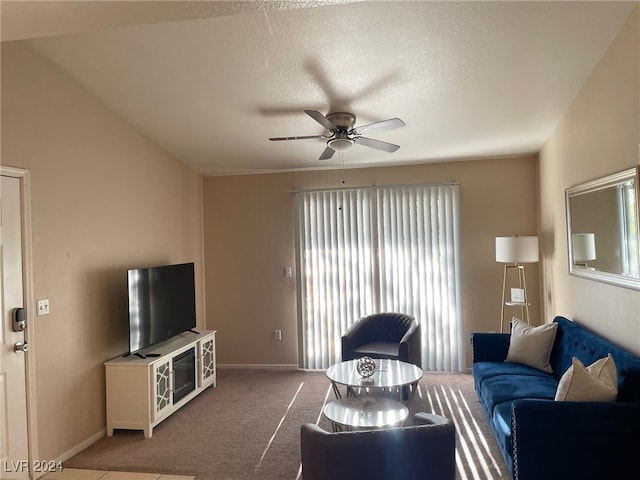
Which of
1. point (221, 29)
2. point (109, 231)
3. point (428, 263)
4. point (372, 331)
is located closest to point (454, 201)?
point (428, 263)

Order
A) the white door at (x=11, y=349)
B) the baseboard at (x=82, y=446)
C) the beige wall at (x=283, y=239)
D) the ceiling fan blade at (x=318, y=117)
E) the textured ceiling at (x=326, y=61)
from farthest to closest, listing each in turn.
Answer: the beige wall at (x=283, y=239) → the baseboard at (x=82, y=446) → the ceiling fan blade at (x=318, y=117) → the white door at (x=11, y=349) → the textured ceiling at (x=326, y=61)

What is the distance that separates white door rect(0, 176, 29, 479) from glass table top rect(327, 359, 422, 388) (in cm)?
227

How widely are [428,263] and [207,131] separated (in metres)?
3.05

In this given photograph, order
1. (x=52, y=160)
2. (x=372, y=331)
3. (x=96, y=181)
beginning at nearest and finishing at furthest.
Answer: (x=52, y=160) < (x=96, y=181) < (x=372, y=331)

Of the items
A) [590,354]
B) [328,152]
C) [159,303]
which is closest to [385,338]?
[590,354]

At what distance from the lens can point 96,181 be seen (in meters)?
3.52

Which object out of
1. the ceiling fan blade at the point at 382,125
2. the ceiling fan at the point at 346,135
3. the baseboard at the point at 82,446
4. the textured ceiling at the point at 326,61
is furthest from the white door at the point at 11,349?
the ceiling fan blade at the point at 382,125

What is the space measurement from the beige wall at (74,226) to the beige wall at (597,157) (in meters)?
4.08

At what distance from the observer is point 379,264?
16.4 feet

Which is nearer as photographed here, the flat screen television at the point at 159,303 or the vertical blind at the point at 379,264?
the flat screen television at the point at 159,303

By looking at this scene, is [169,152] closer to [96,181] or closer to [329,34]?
[96,181]

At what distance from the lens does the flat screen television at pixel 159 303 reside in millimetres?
3570

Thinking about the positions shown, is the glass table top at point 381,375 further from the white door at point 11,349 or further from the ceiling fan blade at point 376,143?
the white door at point 11,349

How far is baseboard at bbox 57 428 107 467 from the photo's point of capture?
3024 millimetres
